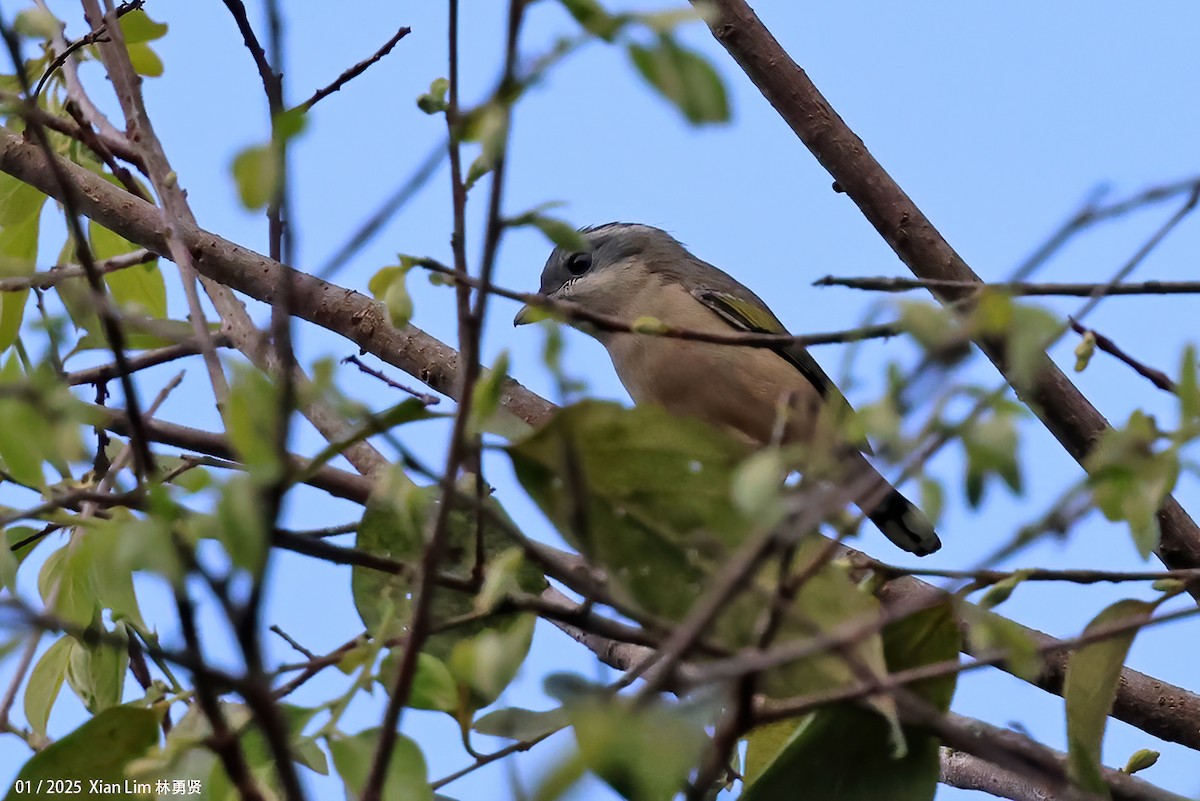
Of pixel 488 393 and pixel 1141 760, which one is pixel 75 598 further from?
pixel 1141 760

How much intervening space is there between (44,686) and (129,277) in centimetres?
139

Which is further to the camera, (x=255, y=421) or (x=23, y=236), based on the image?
(x=23, y=236)

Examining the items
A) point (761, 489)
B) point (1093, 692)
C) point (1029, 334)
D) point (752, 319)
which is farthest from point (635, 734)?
point (752, 319)

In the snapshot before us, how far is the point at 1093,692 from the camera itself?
1994 mm

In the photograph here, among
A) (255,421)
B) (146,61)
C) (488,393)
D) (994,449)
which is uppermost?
(146,61)

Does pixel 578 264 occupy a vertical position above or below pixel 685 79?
above

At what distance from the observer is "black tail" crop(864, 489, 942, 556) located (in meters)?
4.63

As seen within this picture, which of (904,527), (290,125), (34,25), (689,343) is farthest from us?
(689,343)

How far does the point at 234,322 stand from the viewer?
332 cm

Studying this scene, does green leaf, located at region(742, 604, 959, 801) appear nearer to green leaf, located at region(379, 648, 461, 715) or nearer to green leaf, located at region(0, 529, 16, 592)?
green leaf, located at region(379, 648, 461, 715)

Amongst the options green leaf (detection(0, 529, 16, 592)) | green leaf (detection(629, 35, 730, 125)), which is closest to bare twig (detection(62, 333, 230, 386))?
green leaf (detection(0, 529, 16, 592))

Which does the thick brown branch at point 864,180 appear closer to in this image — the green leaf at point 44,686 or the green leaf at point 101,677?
the green leaf at point 101,677

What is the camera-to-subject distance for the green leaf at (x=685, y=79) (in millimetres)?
1124

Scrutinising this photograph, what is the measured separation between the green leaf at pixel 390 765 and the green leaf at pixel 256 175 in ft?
2.22
